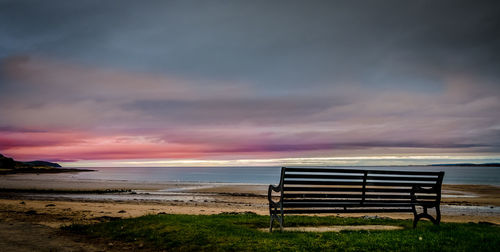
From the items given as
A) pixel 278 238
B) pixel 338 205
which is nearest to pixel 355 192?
pixel 338 205

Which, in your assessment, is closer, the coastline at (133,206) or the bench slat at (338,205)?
the bench slat at (338,205)

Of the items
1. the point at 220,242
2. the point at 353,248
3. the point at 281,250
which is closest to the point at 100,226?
the point at 220,242

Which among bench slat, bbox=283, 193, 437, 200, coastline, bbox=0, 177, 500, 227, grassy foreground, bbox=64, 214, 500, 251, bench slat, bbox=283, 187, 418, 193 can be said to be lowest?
coastline, bbox=0, 177, 500, 227

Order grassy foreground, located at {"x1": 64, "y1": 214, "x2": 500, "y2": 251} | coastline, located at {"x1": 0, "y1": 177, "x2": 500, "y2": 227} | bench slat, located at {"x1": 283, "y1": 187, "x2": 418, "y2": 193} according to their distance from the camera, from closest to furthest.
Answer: grassy foreground, located at {"x1": 64, "y1": 214, "x2": 500, "y2": 251}, bench slat, located at {"x1": 283, "y1": 187, "x2": 418, "y2": 193}, coastline, located at {"x1": 0, "y1": 177, "x2": 500, "y2": 227}

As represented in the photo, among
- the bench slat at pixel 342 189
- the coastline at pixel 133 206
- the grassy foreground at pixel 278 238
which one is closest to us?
the grassy foreground at pixel 278 238

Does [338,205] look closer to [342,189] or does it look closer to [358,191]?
[342,189]

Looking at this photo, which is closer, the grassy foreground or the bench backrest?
the grassy foreground

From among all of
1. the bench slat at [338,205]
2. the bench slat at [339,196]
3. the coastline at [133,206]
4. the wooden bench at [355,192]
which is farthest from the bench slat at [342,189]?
the coastline at [133,206]

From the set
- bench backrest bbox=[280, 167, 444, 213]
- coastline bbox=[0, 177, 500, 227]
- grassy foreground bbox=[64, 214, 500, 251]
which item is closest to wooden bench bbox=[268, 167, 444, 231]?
bench backrest bbox=[280, 167, 444, 213]

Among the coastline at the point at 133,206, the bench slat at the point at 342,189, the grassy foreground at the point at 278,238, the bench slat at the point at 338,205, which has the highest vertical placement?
the bench slat at the point at 342,189

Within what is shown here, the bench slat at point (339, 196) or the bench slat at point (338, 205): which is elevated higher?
the bench slat at point (339, 196)

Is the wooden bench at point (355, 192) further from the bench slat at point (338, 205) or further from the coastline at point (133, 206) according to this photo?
the coastline at point (133, 206)

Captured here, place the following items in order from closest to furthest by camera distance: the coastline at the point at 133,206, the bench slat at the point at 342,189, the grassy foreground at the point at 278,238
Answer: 1. the grassy foreground at the point at 278,238
2. the bench slat at the point at 342,189
3. the coastline at the point at 133,206

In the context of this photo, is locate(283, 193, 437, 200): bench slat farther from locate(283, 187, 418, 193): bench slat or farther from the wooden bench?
locate(283, 187, 418, 193): bench slat
